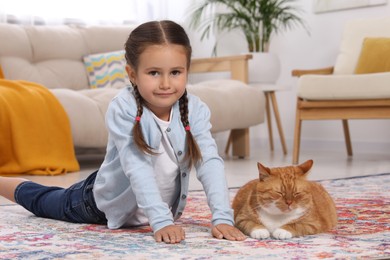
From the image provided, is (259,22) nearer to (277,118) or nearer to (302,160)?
(277,118)

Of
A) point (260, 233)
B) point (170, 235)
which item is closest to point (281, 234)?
point (260, 233)

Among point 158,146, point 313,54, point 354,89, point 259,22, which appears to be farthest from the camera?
point 313,54

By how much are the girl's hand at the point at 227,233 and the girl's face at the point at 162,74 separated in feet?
1.05

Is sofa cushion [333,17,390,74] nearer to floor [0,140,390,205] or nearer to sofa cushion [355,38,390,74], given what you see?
sofa cushion [355,38,390,74]

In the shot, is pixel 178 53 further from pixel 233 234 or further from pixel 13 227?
pixel 13 227

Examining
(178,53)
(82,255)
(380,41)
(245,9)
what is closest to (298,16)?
(245,9)

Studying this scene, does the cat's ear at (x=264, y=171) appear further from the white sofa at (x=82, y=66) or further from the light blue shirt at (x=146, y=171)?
the white sofa at (x=82, y=66)

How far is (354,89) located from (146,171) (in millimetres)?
2400

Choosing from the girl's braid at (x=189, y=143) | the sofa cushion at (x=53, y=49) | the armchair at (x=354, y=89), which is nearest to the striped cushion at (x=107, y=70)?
the sofa cushion at (x=53, y=49)

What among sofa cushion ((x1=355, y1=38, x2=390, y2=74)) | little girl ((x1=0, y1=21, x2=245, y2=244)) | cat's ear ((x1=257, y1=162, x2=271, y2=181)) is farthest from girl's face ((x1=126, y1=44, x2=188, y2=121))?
sofa cushion ((x1=355, y1=38, x2=390, y2=74))

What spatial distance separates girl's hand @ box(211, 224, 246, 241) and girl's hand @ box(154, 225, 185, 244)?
0.09 metres

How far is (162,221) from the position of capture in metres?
1.66

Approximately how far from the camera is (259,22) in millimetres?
5301

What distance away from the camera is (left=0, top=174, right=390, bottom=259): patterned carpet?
1502mm
